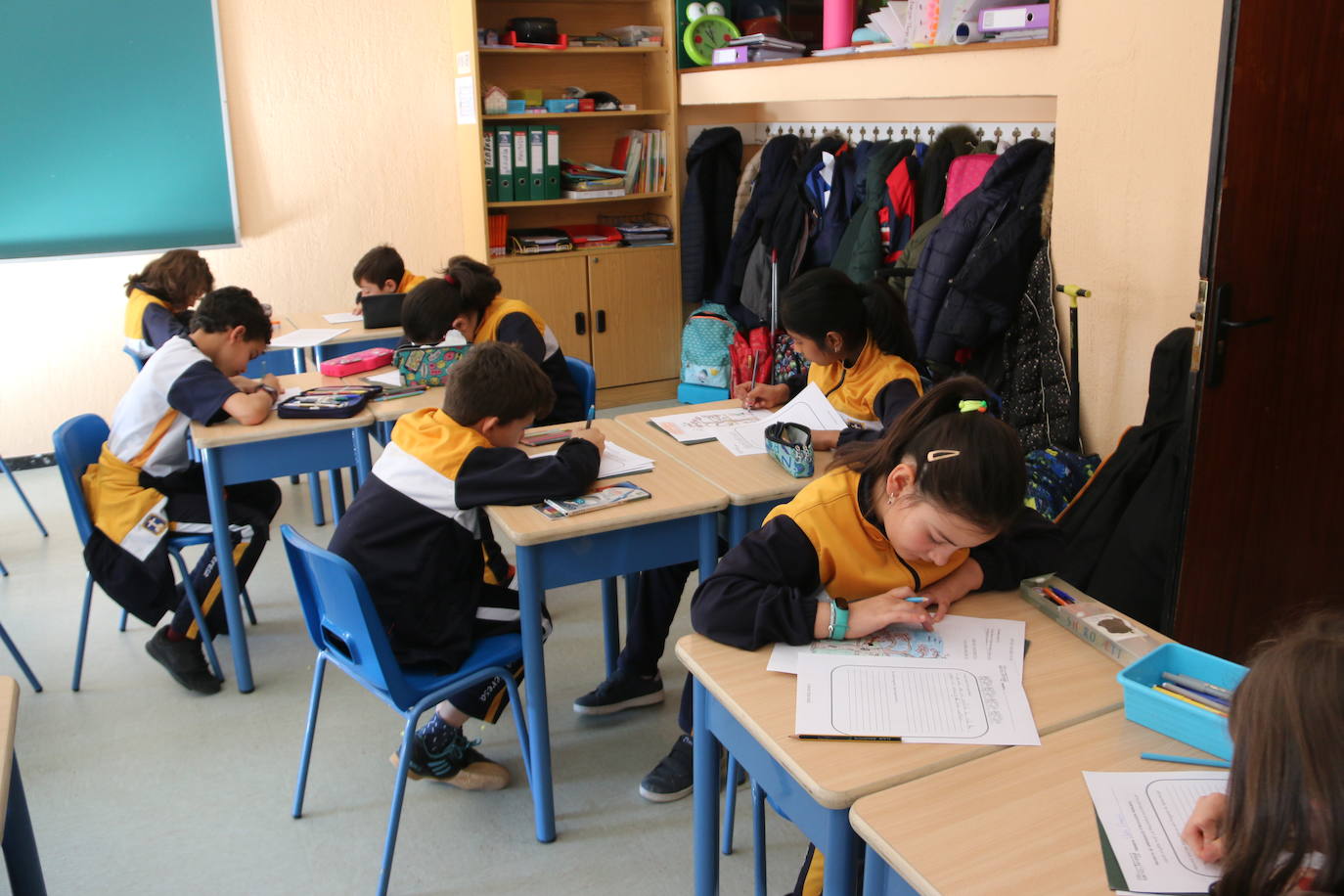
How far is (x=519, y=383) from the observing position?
217 centimetres

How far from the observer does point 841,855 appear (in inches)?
48.9

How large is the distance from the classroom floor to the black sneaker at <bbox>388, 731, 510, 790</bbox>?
3 centimetres

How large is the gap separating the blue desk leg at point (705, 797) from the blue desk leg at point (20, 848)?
0.90 metres

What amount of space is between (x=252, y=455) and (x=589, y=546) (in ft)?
3.70

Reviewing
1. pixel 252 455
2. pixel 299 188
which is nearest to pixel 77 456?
pixel 252 455

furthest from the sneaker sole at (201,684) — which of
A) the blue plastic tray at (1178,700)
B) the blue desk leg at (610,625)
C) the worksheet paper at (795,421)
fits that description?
the blue plastic tray at (1178,700)

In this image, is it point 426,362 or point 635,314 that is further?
point 635,314

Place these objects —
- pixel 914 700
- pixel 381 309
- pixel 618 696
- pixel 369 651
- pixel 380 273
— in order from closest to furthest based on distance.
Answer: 1. pixel 914 700
2. pixel 369 651
3. pixel 618 696
4. pixel 381 309
5. pixel 380 273

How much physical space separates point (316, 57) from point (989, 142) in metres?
3.13

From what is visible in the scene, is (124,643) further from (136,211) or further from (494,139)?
(494,139)

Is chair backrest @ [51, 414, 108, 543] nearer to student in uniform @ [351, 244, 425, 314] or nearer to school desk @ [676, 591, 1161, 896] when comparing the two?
student in uniform @ [351, 244, 425, 314]

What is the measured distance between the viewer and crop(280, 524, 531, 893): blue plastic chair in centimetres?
185

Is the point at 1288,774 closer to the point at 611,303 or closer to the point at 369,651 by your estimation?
the point at 369,651

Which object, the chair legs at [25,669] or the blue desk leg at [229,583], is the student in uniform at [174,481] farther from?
the chair legs at [25,669]
